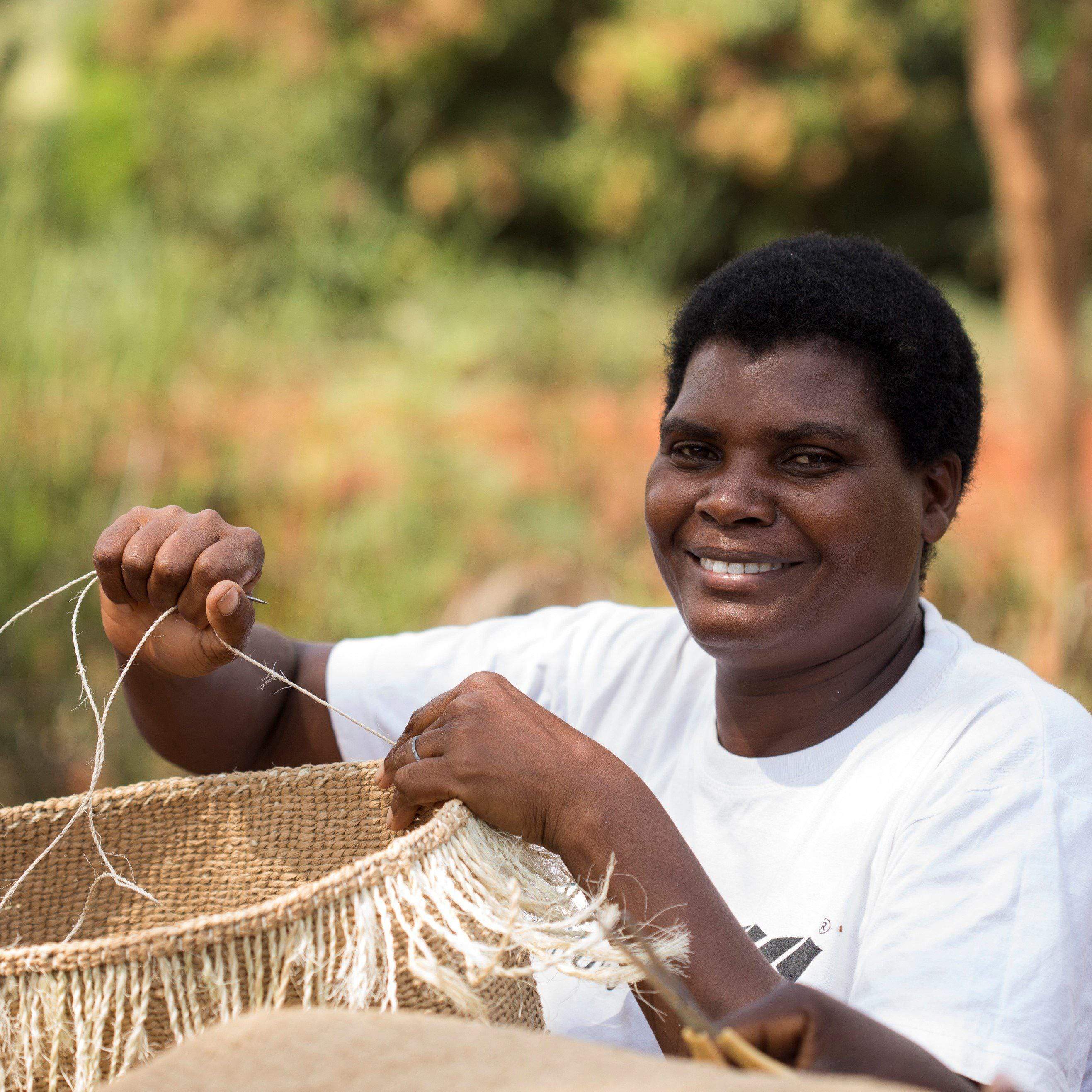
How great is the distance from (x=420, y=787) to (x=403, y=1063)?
0.56m

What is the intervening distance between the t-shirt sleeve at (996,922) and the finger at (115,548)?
39.5 inches

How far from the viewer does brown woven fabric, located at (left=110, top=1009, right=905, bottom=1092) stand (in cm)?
82

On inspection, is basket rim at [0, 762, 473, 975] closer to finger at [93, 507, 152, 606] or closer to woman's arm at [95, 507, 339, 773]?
woman's arm at [95, 507, 339, 773]

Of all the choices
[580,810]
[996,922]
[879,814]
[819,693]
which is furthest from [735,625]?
[996,922]

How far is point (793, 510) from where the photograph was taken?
1.62m

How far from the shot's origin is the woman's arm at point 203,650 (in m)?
1.56

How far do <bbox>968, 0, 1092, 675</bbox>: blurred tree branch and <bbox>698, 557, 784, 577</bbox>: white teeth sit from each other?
2574 millimetres

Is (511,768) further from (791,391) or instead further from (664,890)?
(791,391)

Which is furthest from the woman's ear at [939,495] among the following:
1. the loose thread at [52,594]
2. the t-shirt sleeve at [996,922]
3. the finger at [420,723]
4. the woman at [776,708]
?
the loose thread at [52,594]

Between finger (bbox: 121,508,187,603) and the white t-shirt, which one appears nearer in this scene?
the white t-shirt

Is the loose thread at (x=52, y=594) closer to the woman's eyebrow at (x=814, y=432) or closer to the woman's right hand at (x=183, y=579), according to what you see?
the woman's right hand at (x=183, y=579)

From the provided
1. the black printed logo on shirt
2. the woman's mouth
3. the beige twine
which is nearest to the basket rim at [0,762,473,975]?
the beige twine

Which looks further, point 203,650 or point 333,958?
point 203,650

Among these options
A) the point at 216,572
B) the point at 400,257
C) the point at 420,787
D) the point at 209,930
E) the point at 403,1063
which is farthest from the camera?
the point at 400,257
